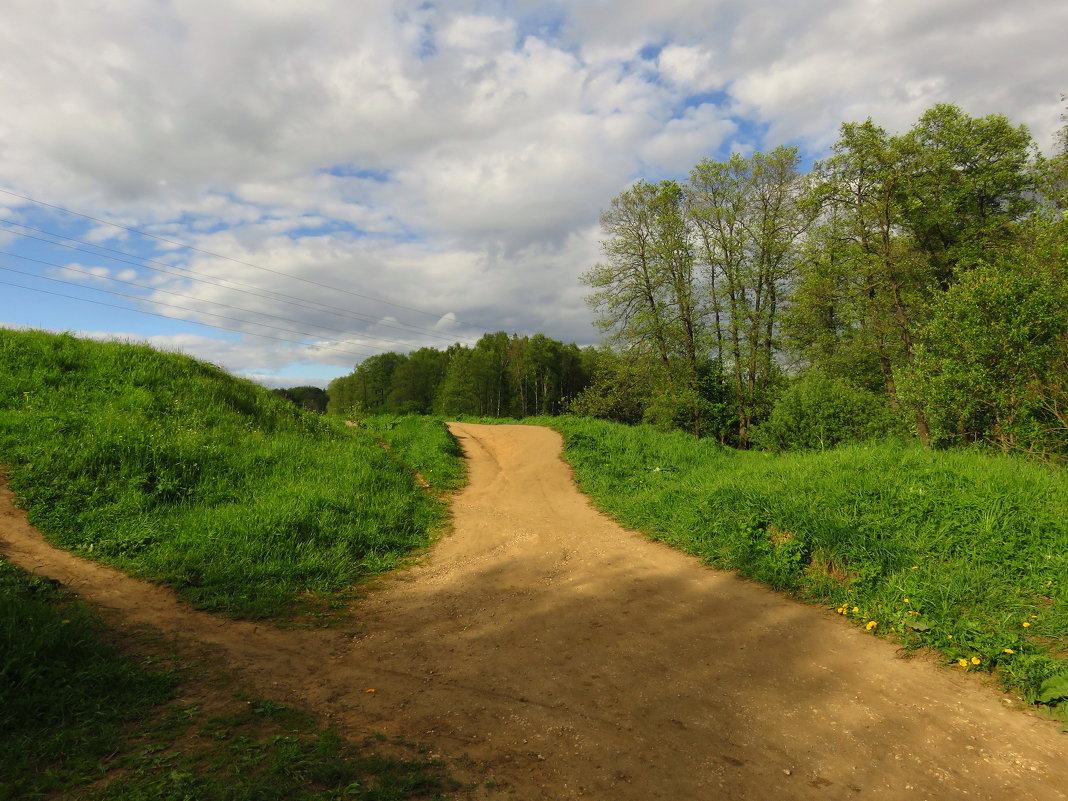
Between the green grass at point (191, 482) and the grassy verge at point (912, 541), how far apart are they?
16.1 feet

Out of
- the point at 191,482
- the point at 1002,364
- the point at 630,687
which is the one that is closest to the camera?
the point at 630,687

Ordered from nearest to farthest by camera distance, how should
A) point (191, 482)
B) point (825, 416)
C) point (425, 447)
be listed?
point (191, 482) < point (425, 447) < point (825, 416)

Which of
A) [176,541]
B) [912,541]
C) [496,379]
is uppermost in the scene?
[496,379]

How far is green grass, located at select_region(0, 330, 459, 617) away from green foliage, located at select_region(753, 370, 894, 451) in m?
13.2

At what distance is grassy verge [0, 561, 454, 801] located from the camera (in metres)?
2.81

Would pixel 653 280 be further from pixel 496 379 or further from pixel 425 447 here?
pixel 496 379

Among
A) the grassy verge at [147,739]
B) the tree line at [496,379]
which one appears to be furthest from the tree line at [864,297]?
the tree line at [496,379]

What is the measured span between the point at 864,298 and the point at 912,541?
531 inches

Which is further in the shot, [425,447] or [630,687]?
[425,447]

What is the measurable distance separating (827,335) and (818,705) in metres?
20.9

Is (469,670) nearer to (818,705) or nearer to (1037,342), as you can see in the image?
(818,705)

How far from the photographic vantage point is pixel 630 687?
176 inches

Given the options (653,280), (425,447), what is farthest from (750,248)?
(425,447)

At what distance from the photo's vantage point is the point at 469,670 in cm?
471
